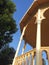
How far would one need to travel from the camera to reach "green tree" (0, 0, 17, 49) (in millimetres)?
21578

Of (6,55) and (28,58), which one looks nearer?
(28,58)

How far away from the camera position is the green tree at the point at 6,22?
21.6 m

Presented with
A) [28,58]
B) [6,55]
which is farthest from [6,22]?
[28,58]

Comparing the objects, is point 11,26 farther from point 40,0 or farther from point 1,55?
point 40,0

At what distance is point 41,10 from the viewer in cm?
1289

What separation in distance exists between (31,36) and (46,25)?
1976mm

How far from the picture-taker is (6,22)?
71.2 ft

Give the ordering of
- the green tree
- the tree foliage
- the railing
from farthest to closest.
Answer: the green tree → the tree foliage → the railing

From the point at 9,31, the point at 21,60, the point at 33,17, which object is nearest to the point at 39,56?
the point at 21,60

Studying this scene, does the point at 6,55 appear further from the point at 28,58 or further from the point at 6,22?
the point at 28,58

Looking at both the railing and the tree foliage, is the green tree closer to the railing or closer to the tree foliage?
the tree foliage

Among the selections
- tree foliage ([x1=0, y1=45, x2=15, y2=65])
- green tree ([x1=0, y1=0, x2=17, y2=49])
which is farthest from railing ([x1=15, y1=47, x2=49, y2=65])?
green tree ([x1=0, y1=0, x2=17, y2=49])

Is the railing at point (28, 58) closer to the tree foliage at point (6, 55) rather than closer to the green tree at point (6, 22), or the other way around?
the tree foliage at point (6, 55)

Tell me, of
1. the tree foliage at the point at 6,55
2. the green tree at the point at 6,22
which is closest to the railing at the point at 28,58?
the tree foliage at the point at 6,55
